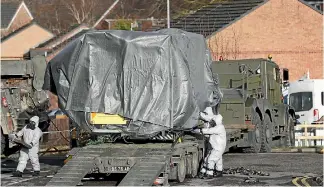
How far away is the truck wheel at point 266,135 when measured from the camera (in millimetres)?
25375

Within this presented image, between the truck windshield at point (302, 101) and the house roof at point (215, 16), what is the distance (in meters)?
4.46

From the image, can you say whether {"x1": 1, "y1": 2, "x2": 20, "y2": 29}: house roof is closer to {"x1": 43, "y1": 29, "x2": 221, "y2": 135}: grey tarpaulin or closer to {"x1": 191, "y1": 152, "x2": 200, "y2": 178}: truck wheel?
{"x1": 191, "y1": 152, "x2": 200, "y2": 178}: truck wheel

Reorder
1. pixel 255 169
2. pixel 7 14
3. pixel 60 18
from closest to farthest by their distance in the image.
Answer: pixel 255 169 → pixel 60 18 → pixel 7 14

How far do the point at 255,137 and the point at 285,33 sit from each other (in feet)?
55.9

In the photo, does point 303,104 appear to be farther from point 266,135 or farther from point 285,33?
point 266,135

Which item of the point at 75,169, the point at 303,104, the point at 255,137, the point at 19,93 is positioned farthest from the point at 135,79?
the point at 303,104

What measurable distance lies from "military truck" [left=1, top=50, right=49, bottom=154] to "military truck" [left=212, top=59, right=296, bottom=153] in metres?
5.21

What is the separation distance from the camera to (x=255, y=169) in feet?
66.6

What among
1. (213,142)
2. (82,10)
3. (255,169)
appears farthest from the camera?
(82,10)

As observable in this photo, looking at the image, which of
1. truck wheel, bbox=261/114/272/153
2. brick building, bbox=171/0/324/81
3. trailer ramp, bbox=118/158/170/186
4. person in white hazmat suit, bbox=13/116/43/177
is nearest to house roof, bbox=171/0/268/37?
brick building, bbox=171/0/324/81

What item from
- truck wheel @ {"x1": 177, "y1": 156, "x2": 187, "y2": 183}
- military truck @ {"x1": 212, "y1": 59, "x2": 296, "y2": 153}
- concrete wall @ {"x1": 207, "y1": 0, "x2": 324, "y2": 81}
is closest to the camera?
truck wheel @ {"x1": 177, "y1": 156, "x2": 187, "y2": 183}

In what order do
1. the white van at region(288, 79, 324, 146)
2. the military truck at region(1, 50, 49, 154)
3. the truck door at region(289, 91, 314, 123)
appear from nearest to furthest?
the military truck at region(1, 50, 49, 154) → the white van at region(288, 79, 324, 146) → the truck door at region(289, 91, 314, 123)

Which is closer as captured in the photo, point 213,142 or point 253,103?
point 213,142

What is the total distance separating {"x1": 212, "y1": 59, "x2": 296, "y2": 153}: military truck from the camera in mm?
23625
